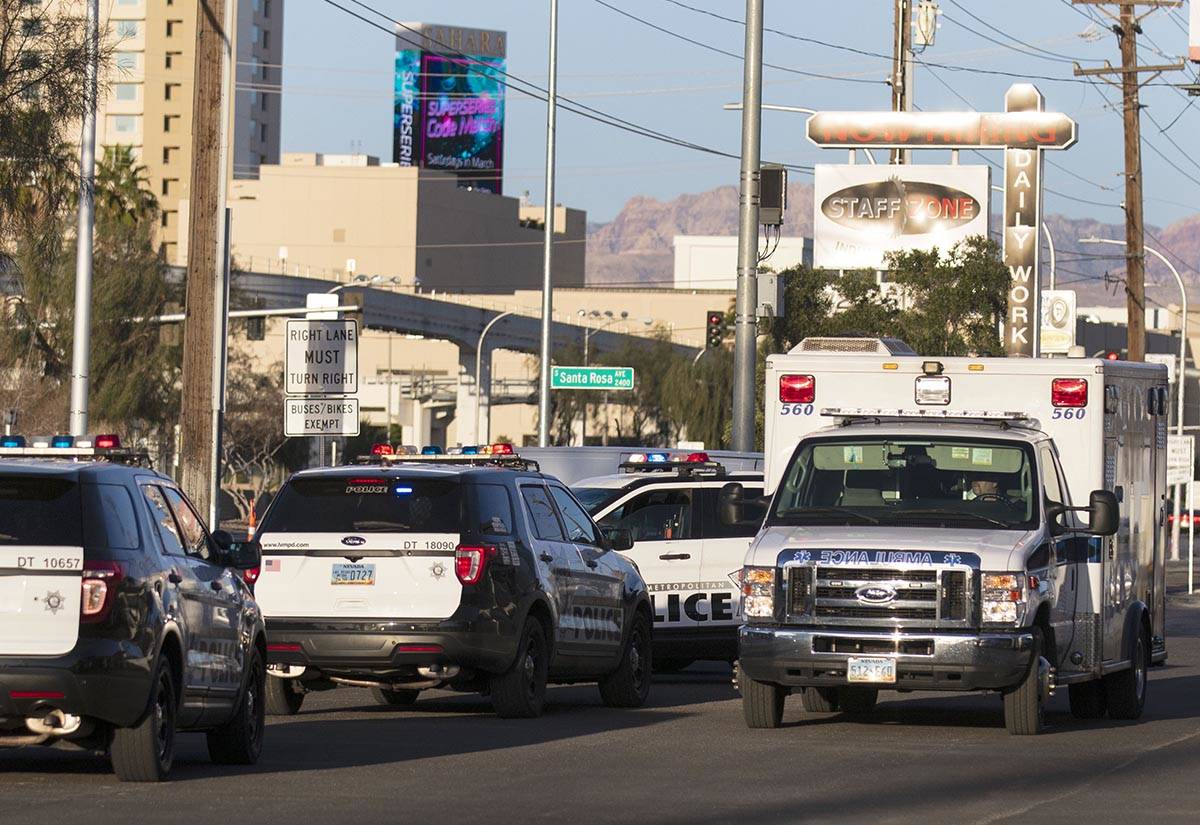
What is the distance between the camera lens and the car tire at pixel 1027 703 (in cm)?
1579

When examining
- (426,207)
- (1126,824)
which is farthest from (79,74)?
(426,207)

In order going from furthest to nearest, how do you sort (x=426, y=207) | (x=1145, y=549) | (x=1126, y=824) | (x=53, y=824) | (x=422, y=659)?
1. (x=426, y=207)
2. (x=1145, y=549)
3. (x=422, y=659)
4. (x=1126, y=824)
5. (x=53, y=824)

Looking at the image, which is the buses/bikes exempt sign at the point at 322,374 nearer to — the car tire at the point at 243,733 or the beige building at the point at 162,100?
the car tire at the point at 243,733

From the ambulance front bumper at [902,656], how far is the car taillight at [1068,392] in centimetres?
254

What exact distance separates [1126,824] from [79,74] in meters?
13.6

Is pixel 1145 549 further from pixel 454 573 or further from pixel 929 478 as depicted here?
pixel 454 573

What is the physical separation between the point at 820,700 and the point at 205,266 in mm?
10150

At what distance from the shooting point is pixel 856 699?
18.6m

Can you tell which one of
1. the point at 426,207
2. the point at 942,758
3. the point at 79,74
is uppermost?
the point at 426,207

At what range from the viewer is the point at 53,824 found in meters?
10.8

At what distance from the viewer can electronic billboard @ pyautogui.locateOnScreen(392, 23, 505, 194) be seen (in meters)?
171

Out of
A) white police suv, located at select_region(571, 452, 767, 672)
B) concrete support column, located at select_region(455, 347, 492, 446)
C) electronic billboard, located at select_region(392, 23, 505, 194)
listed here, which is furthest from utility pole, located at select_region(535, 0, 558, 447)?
electronic billboard, located at select_region(392, 23, 505, 194)

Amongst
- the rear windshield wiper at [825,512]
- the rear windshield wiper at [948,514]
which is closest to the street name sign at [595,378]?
the rear windshield wiper at [825,512]

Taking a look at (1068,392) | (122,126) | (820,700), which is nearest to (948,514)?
(1068,392)
